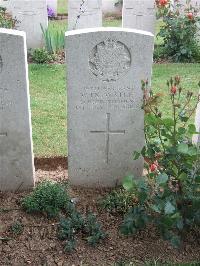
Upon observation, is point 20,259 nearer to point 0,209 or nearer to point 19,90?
point 0,209

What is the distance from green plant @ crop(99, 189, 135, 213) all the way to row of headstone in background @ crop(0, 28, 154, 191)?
35 cm

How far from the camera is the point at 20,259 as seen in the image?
11.6 ft

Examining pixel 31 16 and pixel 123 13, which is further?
pixel 123 13

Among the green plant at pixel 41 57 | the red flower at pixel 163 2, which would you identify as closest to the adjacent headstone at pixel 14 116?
the green plant at pixel 41 57

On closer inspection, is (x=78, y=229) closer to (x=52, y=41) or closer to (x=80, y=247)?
(x=80, y=247)

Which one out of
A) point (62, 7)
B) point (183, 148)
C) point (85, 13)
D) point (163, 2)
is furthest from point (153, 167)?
point (62, 7)

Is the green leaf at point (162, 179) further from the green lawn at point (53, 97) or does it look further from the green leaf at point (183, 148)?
the green lawn at point (53, 97)

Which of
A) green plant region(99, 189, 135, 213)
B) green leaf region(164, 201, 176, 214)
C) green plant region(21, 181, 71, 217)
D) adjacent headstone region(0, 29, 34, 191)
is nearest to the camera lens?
green leaf region(164, 201, 176, 214)

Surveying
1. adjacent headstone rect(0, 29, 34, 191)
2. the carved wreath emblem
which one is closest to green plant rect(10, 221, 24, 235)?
adjacent headstone rect(0, 29, 34, 191)

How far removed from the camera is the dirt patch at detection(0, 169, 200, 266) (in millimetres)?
3535

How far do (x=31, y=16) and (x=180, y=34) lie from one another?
2.98 meters

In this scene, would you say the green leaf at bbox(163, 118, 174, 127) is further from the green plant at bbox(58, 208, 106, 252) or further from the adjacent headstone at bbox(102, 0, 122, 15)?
the adjacent headstone at bbox(102, 0, 122, 15)

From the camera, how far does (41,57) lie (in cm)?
828

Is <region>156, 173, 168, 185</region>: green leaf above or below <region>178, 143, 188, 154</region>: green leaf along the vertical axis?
below
